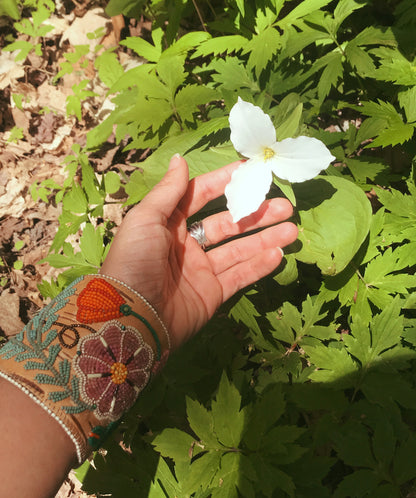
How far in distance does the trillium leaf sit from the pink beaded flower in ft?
2.33

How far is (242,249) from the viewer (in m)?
1.70

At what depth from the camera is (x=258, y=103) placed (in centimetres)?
157

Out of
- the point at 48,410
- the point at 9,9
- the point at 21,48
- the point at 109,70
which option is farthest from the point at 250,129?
the point at 9,9

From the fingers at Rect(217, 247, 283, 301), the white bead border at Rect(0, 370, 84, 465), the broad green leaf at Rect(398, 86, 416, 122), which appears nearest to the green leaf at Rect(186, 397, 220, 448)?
the white bead border at Rect(0, 370, 84, 465)

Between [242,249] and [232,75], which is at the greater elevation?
[232,75]

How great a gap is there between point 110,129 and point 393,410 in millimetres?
2014

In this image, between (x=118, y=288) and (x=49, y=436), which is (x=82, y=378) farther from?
(x=118, y=288)

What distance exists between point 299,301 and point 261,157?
2.57ft

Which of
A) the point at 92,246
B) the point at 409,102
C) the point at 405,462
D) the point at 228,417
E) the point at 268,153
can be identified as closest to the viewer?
the point at 405,462

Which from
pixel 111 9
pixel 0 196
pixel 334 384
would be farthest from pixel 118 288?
pixel 0 196

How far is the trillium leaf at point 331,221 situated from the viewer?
A: 1446mm

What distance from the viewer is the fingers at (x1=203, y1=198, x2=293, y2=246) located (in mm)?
1558

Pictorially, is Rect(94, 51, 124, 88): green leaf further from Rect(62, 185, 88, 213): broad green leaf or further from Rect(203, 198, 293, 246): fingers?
Rect(203, 198, 293, 246): fingers

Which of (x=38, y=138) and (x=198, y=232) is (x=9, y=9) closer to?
(x=38, y=138)
